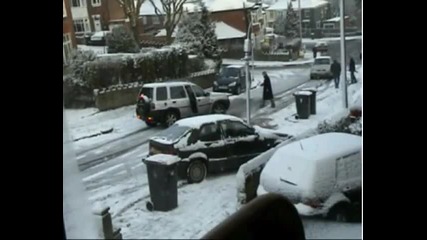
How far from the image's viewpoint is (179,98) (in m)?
2.06

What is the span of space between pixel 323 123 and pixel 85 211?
3.12 feet

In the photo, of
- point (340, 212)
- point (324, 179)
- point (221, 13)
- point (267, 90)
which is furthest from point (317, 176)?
point (221, 13)

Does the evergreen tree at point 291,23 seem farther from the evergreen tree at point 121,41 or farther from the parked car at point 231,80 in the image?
the evergreen tree at point 121,41

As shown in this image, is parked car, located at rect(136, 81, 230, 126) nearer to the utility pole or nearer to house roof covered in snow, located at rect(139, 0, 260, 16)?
house roof covered in snow, located at rect(139, 0, 260, 16)

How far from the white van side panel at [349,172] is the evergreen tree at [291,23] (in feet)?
1.64

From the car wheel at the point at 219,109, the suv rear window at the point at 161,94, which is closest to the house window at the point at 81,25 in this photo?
the suv rear window at the point at 161,94

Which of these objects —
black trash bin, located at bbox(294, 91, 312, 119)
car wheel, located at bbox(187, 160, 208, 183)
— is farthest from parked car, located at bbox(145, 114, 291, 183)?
black trash bin, located at bbox(294, 91, 312, 119)

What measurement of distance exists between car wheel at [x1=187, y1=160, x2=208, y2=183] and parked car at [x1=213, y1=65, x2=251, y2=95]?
0.29m

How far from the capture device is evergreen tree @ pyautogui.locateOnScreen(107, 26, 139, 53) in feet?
6.44

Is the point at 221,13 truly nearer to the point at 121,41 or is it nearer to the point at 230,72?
the point at 230,72
